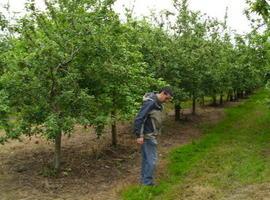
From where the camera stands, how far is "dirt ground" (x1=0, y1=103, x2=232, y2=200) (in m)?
10.5

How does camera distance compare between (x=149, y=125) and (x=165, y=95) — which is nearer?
(x=165, y=95)

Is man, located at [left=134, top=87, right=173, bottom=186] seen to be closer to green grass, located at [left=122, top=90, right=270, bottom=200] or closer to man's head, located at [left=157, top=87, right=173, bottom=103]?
man's head, located at [left=157, top=87, right=173, bottom=103]

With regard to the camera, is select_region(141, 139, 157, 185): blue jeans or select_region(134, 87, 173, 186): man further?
select_region(141, 139, 157, 185): blue jeans

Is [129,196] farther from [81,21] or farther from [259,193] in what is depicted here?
[81,21]

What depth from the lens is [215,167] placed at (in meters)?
12.6

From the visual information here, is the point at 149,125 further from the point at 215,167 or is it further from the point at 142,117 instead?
the point at 215,167

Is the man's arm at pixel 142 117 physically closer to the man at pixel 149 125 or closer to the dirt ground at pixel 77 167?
the man at pixel 149 125

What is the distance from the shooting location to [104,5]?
11.4 m

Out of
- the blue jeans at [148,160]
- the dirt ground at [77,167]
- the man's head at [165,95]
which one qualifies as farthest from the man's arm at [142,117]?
the dirt ground at [77,167]

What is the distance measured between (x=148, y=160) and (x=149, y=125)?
810mm

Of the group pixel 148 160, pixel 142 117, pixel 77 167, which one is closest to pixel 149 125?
pixel 142 117

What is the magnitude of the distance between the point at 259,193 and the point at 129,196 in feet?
9.05

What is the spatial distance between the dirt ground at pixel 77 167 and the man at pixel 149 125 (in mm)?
720

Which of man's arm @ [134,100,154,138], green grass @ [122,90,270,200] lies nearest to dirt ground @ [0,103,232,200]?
green grass @ [122,90,270,200]
